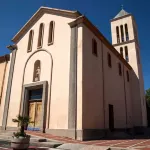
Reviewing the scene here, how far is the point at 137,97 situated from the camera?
2236 cm

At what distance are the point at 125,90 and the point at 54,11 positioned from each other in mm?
11810

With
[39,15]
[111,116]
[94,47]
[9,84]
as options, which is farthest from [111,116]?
[39,15]

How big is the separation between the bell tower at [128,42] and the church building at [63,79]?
4869 mm

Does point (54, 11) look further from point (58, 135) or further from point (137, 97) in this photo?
point (137, 97)

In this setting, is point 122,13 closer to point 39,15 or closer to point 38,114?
point 39,15

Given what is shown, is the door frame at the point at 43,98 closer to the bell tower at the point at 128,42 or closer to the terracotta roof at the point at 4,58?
the terracotta roof at the point at 4,58

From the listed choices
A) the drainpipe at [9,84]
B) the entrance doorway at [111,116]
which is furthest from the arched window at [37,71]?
the entrance doorway at [111,116]

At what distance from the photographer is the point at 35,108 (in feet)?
44.4

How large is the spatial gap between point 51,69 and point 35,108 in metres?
3.25

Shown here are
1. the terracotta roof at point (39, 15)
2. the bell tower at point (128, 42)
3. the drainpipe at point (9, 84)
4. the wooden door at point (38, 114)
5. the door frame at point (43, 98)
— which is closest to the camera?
the door frame at point (43, 98)

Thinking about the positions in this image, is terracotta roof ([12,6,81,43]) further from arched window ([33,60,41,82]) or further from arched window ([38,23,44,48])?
arched window ([33,60,41,82])

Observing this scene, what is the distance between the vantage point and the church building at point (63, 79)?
37.3 feet

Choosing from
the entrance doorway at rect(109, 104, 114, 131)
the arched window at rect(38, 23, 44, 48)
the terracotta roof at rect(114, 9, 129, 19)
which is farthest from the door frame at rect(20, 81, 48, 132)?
the terracotta roof at rect(114, 9, 129, 19)

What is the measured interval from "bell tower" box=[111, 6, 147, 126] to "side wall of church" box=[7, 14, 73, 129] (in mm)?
13179
